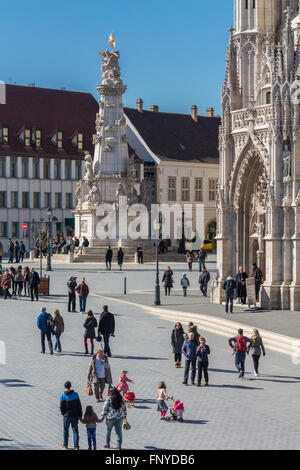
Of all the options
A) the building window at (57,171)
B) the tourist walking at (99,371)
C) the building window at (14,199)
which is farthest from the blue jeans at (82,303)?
the building window at (57,171)

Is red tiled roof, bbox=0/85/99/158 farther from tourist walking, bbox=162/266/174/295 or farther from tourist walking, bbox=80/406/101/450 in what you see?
tourist walking, bbox=80/406/101/450

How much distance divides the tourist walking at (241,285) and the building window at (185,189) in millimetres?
54408

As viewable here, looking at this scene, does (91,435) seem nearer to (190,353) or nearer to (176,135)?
(190,353)

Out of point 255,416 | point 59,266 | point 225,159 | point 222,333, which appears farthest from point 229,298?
point 59,266

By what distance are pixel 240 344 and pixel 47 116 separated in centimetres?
7497

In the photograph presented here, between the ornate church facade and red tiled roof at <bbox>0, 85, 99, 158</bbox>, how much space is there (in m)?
54.3

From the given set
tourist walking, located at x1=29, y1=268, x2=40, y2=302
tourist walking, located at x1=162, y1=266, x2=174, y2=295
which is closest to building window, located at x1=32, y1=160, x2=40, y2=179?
tourist walking, located at x1=162, y1=266, x2=174, y2=295

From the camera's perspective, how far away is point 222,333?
2958 centimetres

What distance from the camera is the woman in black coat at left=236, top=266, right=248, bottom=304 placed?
1390 inches

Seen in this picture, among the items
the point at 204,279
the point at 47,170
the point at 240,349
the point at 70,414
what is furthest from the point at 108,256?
the point at 70,414

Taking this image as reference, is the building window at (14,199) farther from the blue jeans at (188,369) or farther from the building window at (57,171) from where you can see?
the blue jeans at (188,369)

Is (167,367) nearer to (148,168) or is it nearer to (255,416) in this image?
(255,416)

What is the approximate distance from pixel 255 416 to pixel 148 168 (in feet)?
236

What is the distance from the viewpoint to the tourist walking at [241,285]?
3530 centimetres
